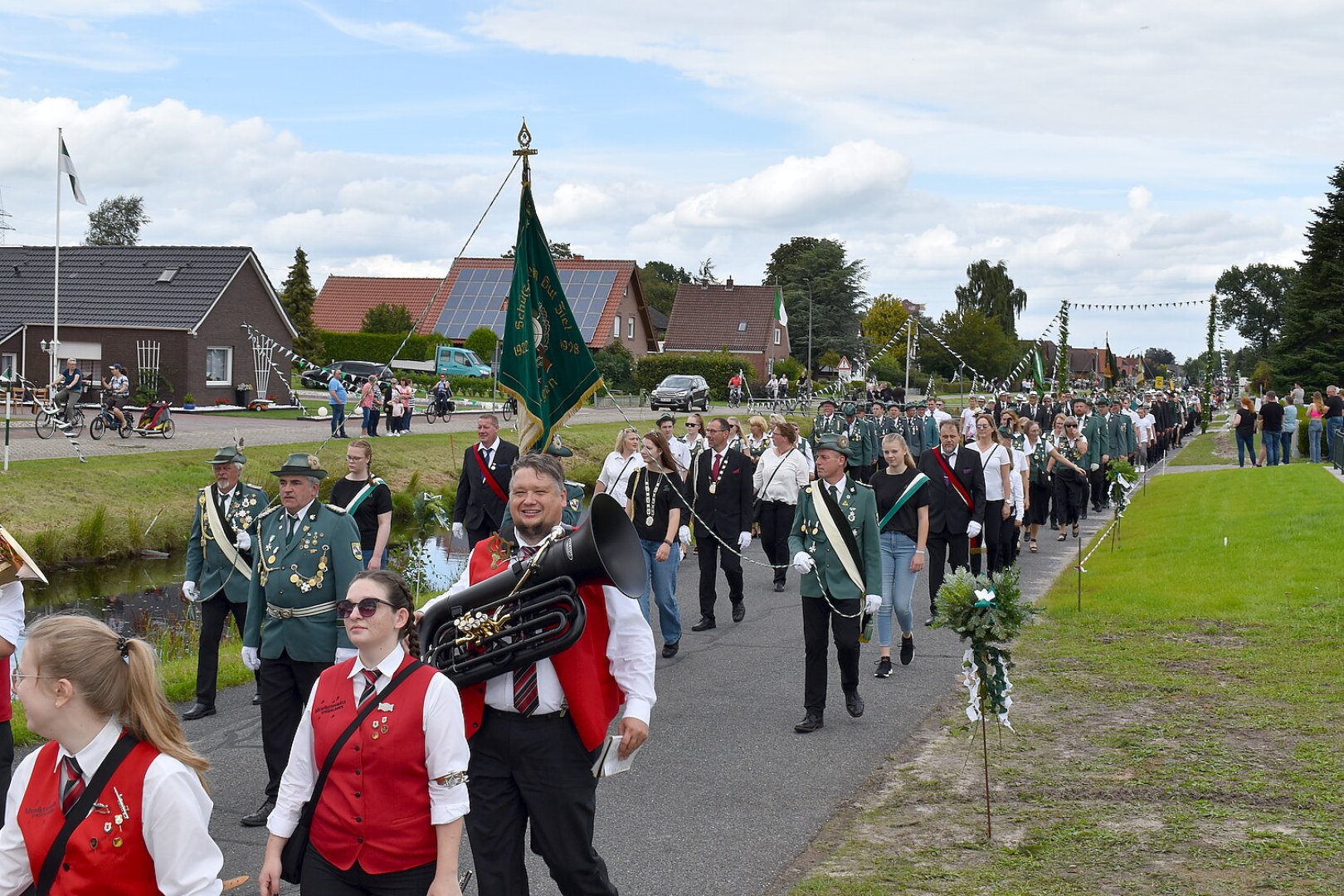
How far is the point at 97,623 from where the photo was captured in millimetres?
3334

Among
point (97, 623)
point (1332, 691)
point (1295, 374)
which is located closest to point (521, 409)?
point (97, 623)

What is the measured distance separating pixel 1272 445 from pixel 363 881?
3270 centimetres

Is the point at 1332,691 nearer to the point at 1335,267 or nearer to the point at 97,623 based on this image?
the point at 97,623

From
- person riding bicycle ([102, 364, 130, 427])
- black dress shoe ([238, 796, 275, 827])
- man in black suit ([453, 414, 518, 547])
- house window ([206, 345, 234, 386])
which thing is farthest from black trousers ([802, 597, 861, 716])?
house window ([206, 345, 234, 386])

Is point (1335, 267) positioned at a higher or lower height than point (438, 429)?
higher

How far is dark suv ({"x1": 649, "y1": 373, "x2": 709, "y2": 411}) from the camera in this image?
52.9 m

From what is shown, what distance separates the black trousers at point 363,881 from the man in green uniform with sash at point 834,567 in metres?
5.01

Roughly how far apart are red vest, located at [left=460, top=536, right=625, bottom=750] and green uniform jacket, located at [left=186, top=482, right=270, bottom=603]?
491 cm

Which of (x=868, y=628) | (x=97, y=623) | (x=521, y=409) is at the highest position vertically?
(x=521, y=409)

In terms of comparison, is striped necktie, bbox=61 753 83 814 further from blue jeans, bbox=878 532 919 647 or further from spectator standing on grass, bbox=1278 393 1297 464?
spectator standing on grass, bbox=1278 393 1297 464

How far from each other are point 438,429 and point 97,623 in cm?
3547

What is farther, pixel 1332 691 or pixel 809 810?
pixel 1332 691

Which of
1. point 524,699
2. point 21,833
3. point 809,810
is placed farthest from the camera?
point 809,810

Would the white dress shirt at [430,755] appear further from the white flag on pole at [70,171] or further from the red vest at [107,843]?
the white flag on pole at [70,171]
